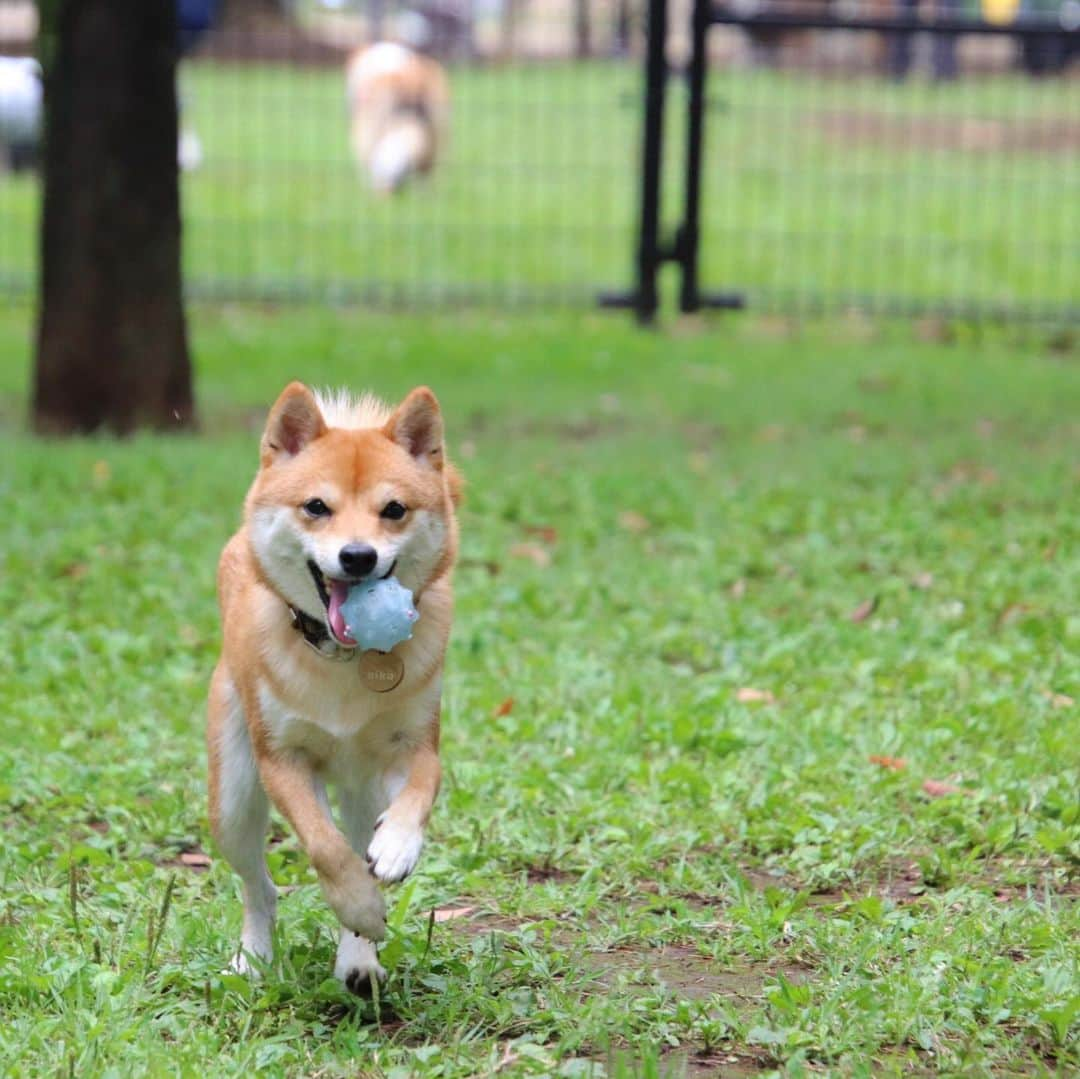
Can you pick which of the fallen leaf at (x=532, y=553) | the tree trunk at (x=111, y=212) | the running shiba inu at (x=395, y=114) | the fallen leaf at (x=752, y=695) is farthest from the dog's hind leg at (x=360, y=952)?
the running shiba inu at (x=395, y=114)

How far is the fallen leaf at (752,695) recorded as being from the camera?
5.32 meters

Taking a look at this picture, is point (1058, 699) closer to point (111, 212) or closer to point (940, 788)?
point (940, 788)

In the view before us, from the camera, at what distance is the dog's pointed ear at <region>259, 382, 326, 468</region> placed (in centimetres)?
362

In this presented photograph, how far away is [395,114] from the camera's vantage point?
49.3ft

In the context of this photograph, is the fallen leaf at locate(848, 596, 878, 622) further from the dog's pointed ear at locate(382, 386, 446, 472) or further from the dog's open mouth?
the dog's open mouth

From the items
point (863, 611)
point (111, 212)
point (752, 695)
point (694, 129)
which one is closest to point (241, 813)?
point (752, 695)

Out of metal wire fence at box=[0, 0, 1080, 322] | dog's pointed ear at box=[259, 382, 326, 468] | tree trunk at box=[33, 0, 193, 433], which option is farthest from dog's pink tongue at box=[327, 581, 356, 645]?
metal wire fence at box=[0, 0, 1080, 322]

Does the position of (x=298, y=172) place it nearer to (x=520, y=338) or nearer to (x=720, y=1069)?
(x=520, y=338)

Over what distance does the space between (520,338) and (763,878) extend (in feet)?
24.1

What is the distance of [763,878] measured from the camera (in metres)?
4.21

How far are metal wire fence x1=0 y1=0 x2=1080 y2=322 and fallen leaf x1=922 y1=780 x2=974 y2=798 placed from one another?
7091 mm

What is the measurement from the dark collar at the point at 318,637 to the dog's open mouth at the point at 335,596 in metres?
0.05

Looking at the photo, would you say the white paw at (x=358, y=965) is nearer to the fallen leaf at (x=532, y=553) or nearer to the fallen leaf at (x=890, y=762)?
the fallen leaf at (x=890, y=762)

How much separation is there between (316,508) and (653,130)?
798 cm
